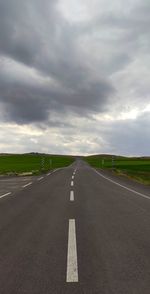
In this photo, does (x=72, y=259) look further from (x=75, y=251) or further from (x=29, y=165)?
(x=29, y=165)

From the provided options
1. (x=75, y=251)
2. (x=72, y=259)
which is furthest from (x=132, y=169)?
(x=72, y=259)

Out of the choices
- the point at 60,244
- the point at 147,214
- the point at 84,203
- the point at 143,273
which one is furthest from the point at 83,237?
the point at 84,203

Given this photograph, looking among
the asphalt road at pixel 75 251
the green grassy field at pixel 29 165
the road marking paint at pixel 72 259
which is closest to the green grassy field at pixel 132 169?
the green grassy field at pixel 29 165

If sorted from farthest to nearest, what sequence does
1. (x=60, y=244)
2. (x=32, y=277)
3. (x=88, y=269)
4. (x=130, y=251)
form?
(x=60, y=244)
(x=130, y=251)
(x=88, y=269)
(x=32, y=277)

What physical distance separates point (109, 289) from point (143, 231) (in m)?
3.70

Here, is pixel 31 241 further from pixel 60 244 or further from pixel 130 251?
pixel 130 251

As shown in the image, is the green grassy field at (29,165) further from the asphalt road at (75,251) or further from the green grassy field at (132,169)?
the asphalt road at (75,251)

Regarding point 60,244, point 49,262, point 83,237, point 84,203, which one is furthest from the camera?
point 84,203

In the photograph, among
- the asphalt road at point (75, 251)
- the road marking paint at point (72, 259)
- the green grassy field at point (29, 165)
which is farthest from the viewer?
the green grassy field at point (29, 165)

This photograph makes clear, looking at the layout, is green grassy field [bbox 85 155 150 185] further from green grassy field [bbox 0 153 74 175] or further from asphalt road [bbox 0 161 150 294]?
asphalt road [bbox 0 161 150 294]

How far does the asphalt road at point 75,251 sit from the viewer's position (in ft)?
15.0

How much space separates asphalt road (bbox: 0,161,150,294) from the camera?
457 cm

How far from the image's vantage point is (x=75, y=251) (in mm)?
6160

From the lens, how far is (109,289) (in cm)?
439
